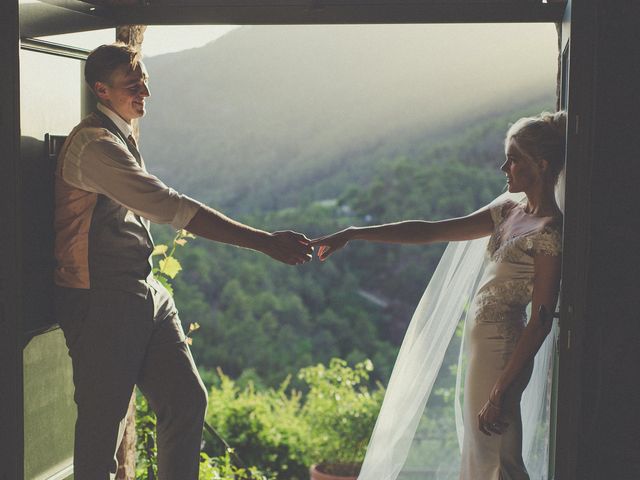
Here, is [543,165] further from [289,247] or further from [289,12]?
[289,12]

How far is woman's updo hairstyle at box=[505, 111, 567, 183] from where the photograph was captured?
271 cm

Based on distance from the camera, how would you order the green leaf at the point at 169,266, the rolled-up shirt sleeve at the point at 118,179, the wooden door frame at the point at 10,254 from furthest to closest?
the green leaf at the point at 169,266, the rolled-up shirt sleeve at the point at 118,179, the wooden door frame at the point at 10,254

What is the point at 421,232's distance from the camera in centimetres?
312

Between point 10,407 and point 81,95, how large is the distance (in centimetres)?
117

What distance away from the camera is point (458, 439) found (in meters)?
3.08

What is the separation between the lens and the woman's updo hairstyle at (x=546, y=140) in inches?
107

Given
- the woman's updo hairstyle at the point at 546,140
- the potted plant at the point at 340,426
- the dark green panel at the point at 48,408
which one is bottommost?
the potted plant at the point at 340,426

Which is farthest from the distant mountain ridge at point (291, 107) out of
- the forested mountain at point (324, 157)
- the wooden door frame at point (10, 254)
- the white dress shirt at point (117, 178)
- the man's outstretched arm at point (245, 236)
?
the wooden door frame at point (10, 254)

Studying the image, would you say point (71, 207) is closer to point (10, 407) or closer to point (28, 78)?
point (28, 78)

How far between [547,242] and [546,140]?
0.36 metres

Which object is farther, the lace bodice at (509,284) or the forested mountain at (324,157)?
the forested mountain at (324,157)

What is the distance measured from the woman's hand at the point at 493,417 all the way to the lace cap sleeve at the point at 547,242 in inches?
18.6

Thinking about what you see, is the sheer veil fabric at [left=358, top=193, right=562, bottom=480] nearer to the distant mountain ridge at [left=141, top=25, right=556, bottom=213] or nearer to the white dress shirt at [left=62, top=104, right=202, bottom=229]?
the white dress shirt at [left=62, top=104, right=202, bottom=229]

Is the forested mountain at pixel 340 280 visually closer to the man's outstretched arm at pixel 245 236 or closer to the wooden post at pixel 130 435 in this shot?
the wooden post at pixel 130 435
